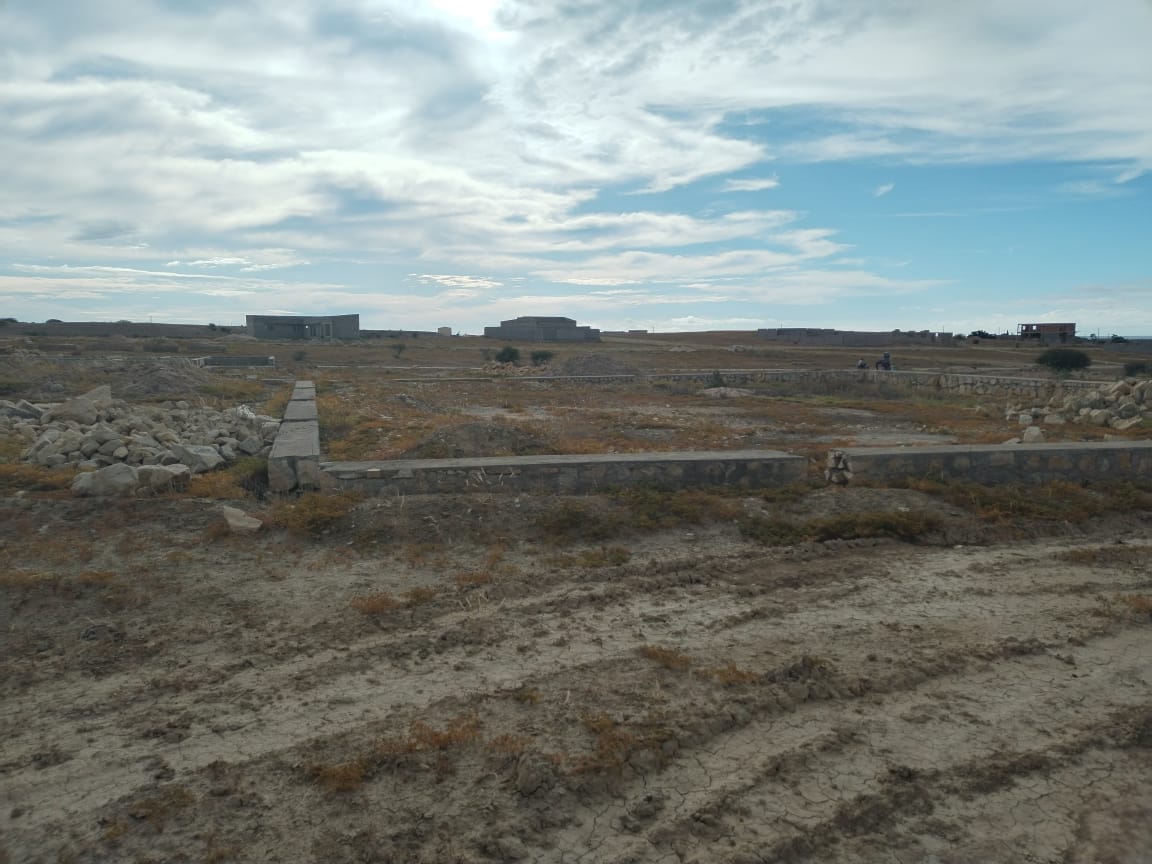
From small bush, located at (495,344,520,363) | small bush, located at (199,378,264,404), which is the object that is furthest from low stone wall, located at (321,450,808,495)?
small bush, located at (495,344,520,363)

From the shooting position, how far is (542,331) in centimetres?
7269

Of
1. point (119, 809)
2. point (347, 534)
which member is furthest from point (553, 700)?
point (347, 534)

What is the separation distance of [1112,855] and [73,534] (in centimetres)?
695

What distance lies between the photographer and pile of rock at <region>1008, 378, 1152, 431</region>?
15352 mm

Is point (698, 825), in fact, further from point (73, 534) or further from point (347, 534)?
point (73, 534)

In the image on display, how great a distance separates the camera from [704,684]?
3861 millimetres

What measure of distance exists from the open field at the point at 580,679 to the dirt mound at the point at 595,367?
25.7 m

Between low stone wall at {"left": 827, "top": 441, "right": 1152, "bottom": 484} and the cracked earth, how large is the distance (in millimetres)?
2178

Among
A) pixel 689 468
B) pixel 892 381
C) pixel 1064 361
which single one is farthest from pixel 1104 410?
pixel 1064 361

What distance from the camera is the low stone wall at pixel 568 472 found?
7.46 m

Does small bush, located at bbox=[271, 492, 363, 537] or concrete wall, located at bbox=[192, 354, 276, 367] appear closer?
small bush, located at bbox=[271, 492, 363, 537]

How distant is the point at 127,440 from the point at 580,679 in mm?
8118

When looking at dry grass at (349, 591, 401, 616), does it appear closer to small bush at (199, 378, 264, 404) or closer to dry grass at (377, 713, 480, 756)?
dry grass at (377, 713, 480, 756)

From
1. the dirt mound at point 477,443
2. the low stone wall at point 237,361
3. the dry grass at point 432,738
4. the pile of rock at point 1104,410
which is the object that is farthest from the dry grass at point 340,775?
the low stone wall at point 237,361
